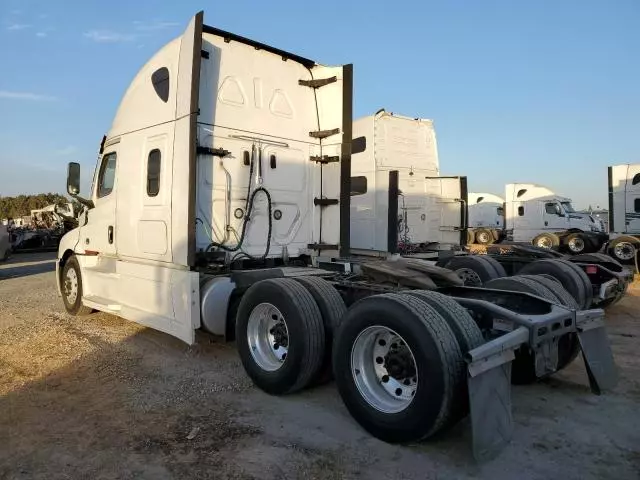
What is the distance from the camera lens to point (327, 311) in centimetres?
451

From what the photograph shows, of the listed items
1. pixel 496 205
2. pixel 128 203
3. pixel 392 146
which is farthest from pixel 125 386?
pixel 496 205

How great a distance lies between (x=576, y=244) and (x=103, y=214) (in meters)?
20.6

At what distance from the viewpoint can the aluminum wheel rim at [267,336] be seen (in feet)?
15.6

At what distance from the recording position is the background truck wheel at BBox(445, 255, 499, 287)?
301 inches

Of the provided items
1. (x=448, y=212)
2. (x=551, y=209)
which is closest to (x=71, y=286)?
(x=448, y=212)

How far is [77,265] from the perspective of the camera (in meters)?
7.84

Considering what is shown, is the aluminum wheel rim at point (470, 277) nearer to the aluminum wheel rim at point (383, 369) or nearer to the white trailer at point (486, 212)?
the aluminum wheel rim at point (383, 369)

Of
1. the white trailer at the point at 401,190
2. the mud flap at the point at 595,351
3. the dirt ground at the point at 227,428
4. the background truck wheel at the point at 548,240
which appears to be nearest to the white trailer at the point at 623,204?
the background truck wheel at the point at 548,240

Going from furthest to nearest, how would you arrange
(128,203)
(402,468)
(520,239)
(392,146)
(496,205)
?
(496,205) → (520,239) → (392,146) → (128,203) → (402,468)

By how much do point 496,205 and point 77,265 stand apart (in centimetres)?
2946

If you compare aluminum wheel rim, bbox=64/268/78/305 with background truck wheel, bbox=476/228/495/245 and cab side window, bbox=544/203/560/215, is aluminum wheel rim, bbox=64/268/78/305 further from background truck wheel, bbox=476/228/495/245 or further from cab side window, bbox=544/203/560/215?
background truck wheel, bbox=476/228/495/245

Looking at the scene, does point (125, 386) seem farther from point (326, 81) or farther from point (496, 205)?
point (496, 205)

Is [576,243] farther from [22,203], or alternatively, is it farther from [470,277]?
[22,203]

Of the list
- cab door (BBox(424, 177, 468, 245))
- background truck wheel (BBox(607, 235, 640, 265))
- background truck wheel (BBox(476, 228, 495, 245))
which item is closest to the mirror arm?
cab door (BBox(424, 177, 468, 245))
